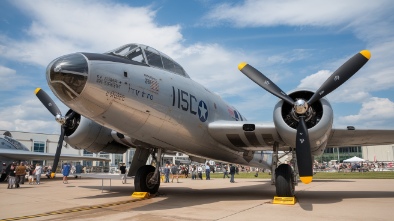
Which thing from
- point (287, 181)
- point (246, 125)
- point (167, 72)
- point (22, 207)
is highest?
point (167, 72)

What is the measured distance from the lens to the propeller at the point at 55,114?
487 inches

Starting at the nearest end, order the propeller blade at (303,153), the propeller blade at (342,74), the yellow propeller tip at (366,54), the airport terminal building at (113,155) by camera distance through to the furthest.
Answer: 1. the propeller blade at (303,153)
2. the propeller blade at (342,74)
3. the yellow propeller tip at (366,54)
4. the airport terminal building at (113,155)

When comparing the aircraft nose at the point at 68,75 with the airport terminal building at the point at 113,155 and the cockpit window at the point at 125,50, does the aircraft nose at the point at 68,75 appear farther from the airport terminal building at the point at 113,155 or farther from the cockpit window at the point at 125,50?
the airport terminal building at the point at 113,155

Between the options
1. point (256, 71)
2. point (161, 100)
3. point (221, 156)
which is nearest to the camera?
point (161, 100)

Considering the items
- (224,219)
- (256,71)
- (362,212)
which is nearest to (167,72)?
(256,71)

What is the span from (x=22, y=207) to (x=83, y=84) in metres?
4.97

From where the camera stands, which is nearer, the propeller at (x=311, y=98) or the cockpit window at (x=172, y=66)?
the propeller at (x=311, y=98)

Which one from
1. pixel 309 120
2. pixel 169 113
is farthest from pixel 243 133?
pixel 169 113

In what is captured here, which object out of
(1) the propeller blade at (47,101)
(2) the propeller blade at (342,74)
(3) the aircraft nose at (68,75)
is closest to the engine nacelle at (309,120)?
(2) the propeller blade at (342,74)

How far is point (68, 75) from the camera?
275 inches

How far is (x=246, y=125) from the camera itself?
10.6 m

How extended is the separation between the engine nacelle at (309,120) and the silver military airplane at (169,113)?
0.09 ft

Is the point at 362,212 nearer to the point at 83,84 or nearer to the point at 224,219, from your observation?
the point at 224,219

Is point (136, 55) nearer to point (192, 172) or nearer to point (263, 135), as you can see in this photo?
point (263, 135)
